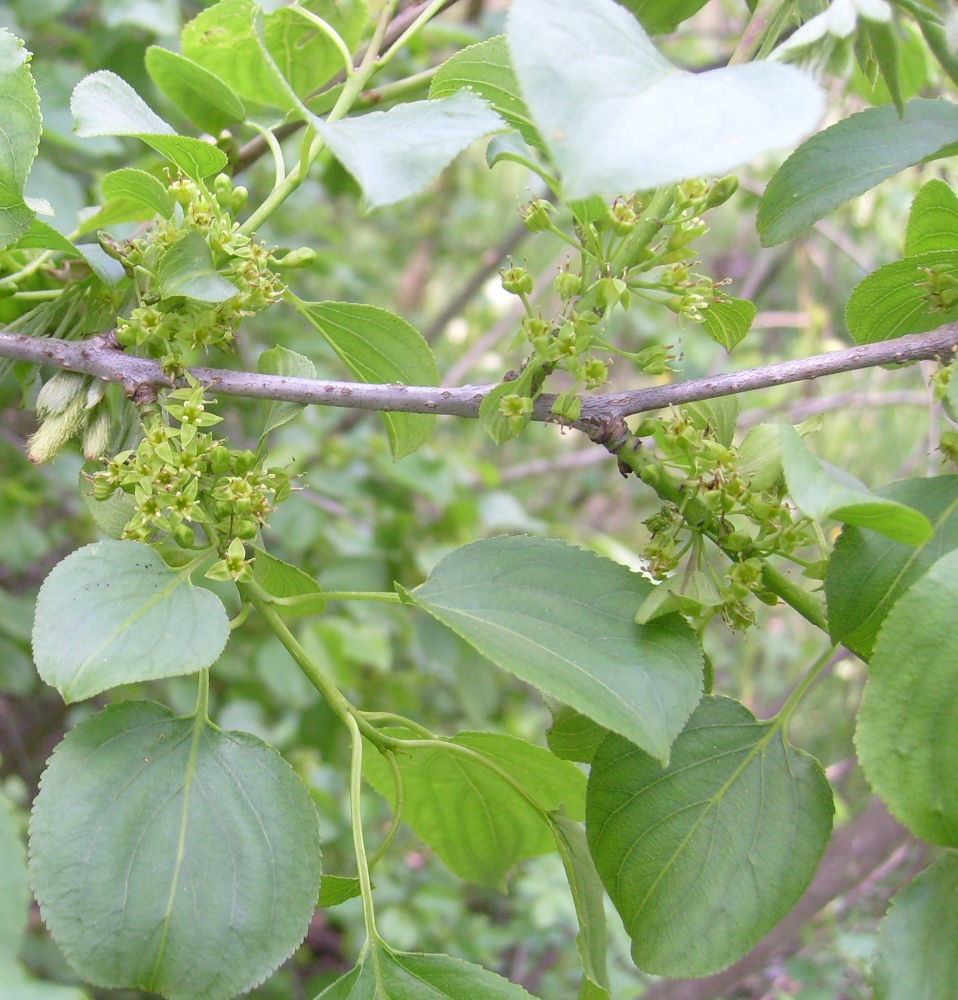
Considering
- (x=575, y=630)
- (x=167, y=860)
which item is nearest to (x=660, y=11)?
(x=575, y=630)

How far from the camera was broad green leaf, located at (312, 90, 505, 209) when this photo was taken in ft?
1.65

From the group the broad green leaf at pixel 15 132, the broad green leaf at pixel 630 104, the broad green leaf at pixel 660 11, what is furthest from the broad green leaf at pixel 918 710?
the broad green leaf at pixel 15 132

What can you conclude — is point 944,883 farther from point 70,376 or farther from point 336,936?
point 336,936

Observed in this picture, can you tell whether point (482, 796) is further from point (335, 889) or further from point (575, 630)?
point (575, 630)

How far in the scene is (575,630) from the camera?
63cm

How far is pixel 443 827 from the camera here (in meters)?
0.88

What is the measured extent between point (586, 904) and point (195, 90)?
77 centimetres

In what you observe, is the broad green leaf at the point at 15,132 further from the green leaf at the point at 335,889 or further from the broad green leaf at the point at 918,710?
the broad green leaf at the point at 918,710

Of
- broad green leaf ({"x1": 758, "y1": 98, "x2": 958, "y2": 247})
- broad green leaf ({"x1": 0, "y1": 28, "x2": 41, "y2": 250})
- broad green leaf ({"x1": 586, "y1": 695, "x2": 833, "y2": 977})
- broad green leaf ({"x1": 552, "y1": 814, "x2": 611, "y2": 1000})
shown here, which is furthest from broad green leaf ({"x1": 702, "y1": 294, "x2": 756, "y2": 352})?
broad green leaf ({"x1": 0, "y1": 28, "x2": 41, "y2": 250})

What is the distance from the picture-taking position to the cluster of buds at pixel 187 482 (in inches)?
26.5

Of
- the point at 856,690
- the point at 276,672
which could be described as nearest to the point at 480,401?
the point at 276,672

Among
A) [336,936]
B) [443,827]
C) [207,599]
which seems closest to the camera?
[207,599]

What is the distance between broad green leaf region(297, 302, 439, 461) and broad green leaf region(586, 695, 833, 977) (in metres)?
0.33

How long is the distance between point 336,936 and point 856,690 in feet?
5.04
